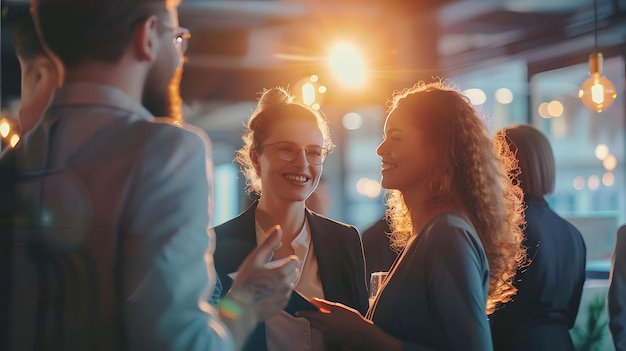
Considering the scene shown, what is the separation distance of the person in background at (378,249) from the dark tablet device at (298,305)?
85cm

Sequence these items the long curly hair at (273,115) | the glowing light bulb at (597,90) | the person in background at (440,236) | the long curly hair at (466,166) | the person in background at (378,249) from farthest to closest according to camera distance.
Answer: the glowing light bulb at (597,90)
the person in background at (378,249)
the long curly hair at (273,115)
the long curly hair at (466,166)
the person in background at (440,236)

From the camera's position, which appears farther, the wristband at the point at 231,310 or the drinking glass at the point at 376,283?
the drinking glass at the point at 376,283

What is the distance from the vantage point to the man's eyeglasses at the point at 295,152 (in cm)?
194

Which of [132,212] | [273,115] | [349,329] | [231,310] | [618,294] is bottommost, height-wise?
[618,294]

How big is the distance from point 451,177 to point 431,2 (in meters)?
3.90

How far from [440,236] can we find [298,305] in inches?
13.9

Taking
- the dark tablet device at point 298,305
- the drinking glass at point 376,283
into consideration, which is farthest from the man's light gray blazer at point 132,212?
the drinking glass at point 376,283

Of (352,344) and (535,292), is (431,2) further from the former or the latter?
(352,344)

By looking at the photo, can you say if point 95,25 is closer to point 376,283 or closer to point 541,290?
point 376,283

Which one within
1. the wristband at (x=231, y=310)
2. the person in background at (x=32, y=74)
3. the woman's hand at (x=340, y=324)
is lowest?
the woman's hand at (x=340, y=324)

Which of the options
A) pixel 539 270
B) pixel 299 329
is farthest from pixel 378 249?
pixel 299 329

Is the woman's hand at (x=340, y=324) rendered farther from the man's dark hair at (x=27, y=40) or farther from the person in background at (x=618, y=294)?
the person in background at (x=618, y=294)

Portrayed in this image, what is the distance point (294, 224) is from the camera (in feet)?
6.66

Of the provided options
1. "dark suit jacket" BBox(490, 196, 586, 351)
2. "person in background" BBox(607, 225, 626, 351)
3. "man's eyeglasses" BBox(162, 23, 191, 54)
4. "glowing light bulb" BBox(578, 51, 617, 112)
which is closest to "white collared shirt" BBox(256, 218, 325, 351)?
"man's eyeglasses" BBox(162, 23, 191, 54)
